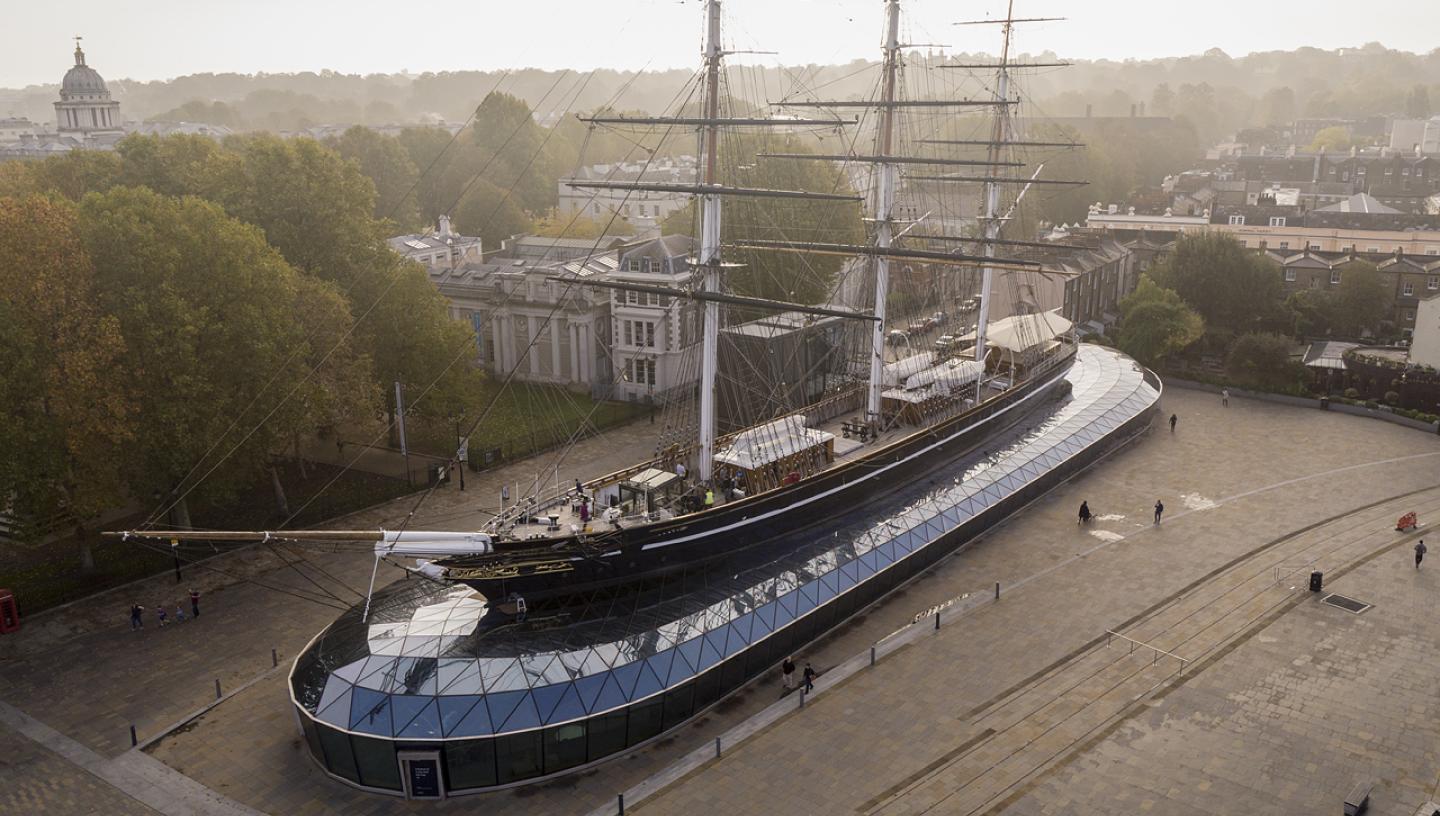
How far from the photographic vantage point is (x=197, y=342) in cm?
3409

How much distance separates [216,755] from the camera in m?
24.2

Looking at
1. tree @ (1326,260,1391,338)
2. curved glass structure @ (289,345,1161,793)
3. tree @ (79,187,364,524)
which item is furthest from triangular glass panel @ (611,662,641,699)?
tree @ (1326,260,1391,338)

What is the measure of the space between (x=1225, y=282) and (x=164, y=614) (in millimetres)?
64959

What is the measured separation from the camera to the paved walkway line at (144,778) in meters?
22.3

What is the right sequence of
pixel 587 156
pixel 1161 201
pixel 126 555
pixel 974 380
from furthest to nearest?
1. pixel 587 156
2. pixel 1161 201
3. pixel 974 380
4. pixel 126 555

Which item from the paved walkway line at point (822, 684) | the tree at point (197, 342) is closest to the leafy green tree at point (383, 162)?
the tree at point (197, 342)

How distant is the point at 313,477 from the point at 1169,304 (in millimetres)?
51057

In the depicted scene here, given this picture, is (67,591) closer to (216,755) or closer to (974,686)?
(216,755)

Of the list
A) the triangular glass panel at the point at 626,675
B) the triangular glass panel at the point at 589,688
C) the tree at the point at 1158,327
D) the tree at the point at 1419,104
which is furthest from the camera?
the tree at the point at 1419,104

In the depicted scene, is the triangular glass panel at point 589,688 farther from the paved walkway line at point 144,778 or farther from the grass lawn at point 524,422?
the grass lawn at point 524,422

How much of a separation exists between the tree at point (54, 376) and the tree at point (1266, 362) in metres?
57.0

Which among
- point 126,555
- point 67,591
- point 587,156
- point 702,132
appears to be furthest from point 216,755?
point 587,156

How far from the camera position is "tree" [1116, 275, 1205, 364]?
63.2m

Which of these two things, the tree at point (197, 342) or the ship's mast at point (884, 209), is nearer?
the tree at point (197, 342)
